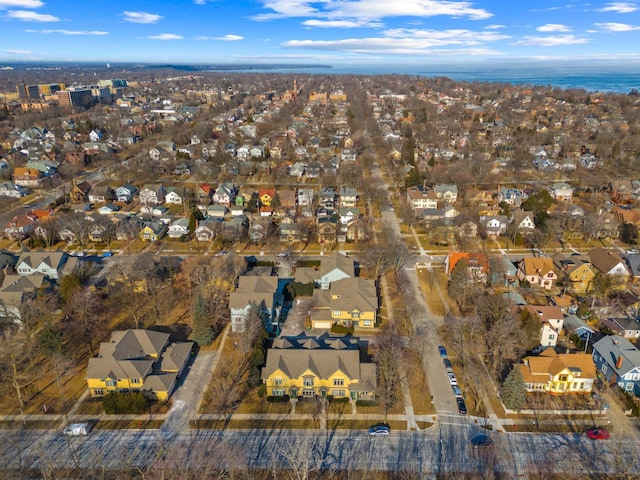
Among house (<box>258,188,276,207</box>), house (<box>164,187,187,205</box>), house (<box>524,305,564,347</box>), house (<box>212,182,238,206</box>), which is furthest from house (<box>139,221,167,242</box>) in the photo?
house (<box>524,305,564,347</box>)

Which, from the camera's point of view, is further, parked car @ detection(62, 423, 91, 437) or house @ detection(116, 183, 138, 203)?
house @ detection(116, 183, 138, 203)

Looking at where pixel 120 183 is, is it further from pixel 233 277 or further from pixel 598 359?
pixel 598 359

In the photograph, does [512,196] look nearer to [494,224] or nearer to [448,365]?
[494,224]

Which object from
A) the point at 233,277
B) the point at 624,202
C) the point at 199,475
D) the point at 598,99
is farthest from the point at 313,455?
the point at 598,99

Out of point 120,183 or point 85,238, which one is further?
point 120,183

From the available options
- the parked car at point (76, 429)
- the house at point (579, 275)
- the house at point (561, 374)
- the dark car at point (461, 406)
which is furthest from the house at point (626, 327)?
the parked car at point (76, 429)

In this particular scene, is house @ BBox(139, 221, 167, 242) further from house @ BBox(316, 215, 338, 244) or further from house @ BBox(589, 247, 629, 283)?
house @ BBox(589, 247, 629, 283)
